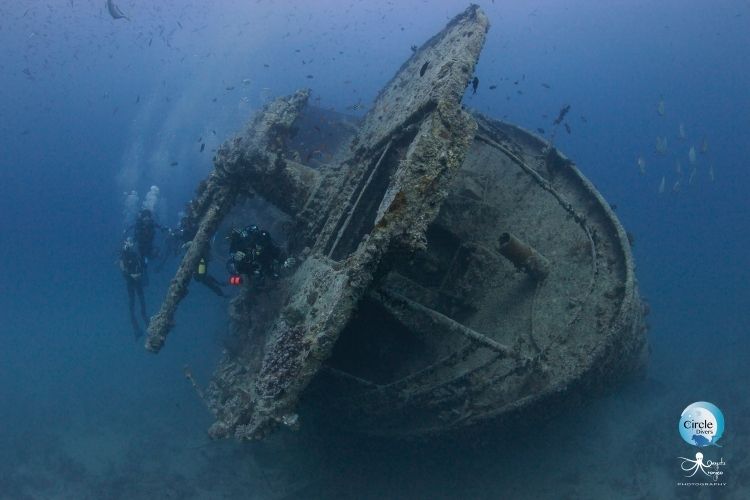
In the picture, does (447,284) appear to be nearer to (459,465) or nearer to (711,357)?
(459,465)

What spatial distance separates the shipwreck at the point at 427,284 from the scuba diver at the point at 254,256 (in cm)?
36

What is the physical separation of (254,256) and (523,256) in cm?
406

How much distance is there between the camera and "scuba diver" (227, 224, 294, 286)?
23.0 feet

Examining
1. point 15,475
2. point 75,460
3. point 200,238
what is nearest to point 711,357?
point 200,238

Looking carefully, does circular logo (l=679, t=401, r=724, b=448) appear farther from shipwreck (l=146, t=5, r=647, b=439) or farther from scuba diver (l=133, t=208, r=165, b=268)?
scuba diver (l=133, t=208, r=165, b=268)

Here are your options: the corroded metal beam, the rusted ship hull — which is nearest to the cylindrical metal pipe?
the rusted ship hull

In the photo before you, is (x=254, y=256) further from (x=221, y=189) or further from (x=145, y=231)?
(x=145, y=231)

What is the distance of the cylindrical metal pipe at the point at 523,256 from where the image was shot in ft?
20.2

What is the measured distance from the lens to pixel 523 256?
6281 mm

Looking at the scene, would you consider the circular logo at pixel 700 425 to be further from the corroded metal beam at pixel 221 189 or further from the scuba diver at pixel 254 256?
the corroded metal beam at pixel 221 189

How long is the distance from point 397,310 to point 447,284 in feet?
6.50

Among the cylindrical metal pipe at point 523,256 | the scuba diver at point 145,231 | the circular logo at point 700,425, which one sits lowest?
the scuba diver at point 145,231

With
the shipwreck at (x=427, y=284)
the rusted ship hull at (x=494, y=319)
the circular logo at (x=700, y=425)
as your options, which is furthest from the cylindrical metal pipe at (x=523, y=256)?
the circular logo at (x=700, y=425)

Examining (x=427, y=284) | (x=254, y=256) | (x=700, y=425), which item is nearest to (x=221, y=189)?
(x=254, y=256)
